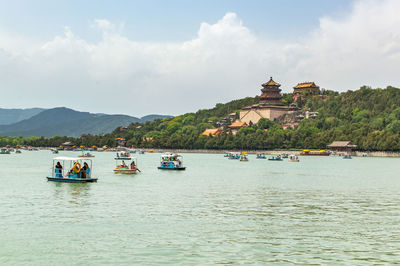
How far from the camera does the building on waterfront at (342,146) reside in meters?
170

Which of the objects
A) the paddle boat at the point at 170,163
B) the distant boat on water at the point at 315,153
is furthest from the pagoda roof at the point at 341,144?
the paddle boat at the point at 170,163

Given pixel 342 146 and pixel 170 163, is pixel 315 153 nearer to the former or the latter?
pixel 342 146

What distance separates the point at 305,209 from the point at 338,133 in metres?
154

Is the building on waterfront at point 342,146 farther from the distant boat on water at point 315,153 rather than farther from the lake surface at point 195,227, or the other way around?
the lake surface at point 195,227

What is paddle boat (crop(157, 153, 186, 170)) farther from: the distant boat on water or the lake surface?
the distant boat on water

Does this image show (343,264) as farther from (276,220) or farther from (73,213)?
(73,213)

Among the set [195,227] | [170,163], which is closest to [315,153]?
[170,163]

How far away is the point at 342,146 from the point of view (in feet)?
562

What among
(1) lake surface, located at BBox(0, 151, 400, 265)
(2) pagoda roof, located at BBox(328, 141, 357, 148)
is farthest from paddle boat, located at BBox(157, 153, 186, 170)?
(2) pagoda roof, located at BBox(328, 141, 357, 148)

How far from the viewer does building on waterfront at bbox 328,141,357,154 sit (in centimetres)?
17050

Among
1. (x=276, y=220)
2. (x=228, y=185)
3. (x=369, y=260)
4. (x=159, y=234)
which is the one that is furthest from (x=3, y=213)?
(x=228, y=185)

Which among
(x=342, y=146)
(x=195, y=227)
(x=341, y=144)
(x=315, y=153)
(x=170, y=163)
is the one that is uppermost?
(x=341, y=144)

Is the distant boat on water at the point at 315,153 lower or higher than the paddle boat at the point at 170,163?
higher

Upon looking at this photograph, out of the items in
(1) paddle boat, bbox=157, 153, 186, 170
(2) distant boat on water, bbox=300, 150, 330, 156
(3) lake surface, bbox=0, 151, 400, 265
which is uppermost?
(2) distant boat on water, bbox=300, 150, 330, 156
